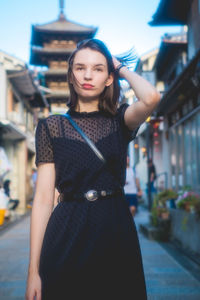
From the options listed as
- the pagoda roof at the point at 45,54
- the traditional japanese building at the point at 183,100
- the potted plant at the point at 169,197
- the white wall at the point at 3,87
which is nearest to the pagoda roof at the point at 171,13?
the traditional japanese building at the point at 183,100

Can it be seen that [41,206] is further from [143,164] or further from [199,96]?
[143,164]

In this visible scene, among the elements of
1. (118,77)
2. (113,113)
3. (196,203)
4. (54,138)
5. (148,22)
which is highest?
(148,22)

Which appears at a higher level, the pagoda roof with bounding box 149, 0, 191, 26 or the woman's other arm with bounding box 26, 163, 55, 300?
the pagoda roof with bounding box 149, 0, 191, 26

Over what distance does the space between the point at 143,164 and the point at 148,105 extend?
2267cm

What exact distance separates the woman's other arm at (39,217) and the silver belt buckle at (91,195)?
0.69 ft

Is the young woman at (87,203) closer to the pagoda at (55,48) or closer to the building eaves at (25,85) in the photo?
the building eaves at (25,85)

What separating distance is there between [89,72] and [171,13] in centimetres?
1085

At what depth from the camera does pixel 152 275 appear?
17.4 ft

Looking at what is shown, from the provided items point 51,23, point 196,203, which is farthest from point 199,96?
point 51,23

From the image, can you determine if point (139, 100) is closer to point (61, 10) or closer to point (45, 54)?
point (45, 54)

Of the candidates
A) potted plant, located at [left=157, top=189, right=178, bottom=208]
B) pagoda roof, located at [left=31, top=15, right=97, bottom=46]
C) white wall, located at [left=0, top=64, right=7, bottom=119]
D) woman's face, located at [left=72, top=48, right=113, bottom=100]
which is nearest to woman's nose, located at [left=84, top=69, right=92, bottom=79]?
woman's face, located at [left=72, top=48, right=113, bottom=100]

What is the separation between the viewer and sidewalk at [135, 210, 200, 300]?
4.40 meters

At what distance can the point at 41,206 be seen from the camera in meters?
1.84

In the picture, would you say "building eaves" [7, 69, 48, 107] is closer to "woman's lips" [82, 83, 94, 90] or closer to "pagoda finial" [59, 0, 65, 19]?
"woman's lips" [82, 83, 94, 90]
